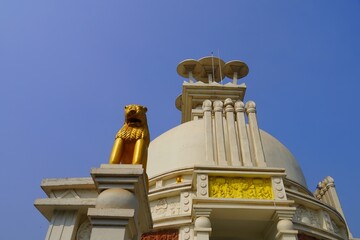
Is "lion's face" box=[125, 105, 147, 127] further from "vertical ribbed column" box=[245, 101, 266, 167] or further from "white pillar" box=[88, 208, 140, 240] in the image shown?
"vertical ribbed column" box=[245, 101, 266, 167]

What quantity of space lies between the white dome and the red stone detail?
9.00 feet

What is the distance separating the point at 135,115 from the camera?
589 centimetres

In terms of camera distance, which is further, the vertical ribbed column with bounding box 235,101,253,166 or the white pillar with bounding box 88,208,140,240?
the vertical ribbed column with bounding box 235,101,253,166

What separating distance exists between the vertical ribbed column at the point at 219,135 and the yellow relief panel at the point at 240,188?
32.2 inches

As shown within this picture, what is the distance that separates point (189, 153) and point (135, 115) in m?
7.39

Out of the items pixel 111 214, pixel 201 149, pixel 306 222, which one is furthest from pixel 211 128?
pixel 111 214

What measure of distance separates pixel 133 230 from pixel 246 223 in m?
5.47

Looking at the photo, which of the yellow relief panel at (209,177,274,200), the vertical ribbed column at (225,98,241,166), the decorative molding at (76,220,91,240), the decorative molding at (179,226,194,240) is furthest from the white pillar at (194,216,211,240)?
the decorative molding at (76,220,91,240)

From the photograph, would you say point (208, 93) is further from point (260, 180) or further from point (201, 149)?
point (260, 180)

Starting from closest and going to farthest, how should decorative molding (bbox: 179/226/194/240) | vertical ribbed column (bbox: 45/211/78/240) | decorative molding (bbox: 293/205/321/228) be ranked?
vertical ribbed column (bbox: 45/211/78/240)
decorative molding (bbox: 179/226/194/240)
decorative molding (bbox: 293/205/321/228)

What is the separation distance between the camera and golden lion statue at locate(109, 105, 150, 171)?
18.1ft

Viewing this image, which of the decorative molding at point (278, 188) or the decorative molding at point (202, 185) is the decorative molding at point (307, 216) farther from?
the decorative molding at point (202, 185)

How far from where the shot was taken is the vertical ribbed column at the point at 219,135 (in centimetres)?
1032

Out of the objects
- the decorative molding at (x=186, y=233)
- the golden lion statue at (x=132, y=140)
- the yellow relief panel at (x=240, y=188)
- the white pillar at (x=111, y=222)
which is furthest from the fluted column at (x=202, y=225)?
the white pillar at (x=111, y=222)
